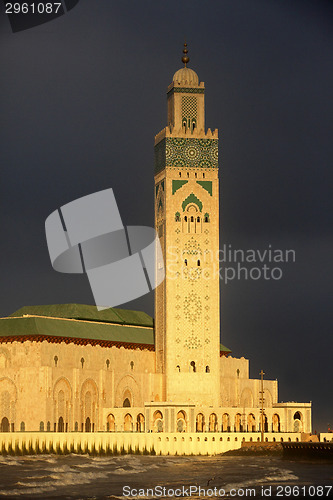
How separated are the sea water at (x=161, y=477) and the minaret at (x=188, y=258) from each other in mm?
12238

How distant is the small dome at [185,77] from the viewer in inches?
3799

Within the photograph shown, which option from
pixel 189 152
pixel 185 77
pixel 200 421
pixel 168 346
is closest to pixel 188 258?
pixel 168 346

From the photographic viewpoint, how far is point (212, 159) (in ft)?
314

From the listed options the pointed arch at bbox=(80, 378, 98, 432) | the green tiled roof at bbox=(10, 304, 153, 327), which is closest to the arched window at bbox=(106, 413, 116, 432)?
the pointed arch at bbox=(80, 378, 98, 432)

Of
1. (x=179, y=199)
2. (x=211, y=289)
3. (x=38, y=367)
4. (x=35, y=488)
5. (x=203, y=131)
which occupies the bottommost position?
(x=35, y=488)

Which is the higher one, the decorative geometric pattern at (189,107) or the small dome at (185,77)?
the small dome at (185,77)

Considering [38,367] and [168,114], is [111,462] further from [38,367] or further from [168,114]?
[168,114]

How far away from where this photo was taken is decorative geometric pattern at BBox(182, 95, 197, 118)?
96.8 m

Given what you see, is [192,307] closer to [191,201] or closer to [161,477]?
→ [191,201]

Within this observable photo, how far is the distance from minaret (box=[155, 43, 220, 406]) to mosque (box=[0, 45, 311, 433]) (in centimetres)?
8

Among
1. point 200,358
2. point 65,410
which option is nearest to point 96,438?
point 65,410

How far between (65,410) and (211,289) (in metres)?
15.8

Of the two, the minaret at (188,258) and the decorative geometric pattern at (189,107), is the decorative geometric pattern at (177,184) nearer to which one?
the minaret at (188,258)

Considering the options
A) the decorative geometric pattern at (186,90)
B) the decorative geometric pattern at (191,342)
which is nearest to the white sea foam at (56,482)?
the decorative geometric pattern at (191,342)
